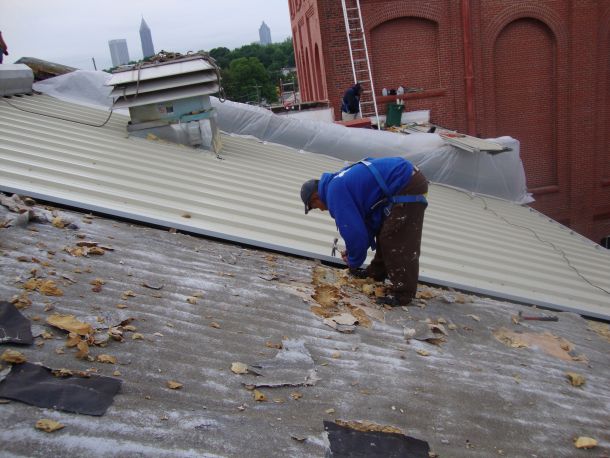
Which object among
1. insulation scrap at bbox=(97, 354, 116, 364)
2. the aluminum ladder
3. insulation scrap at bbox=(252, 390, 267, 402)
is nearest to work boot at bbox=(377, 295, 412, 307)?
insulation scrap at bbox=(252, 390, 267, 402)

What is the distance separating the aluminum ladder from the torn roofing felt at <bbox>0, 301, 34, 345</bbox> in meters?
13.9

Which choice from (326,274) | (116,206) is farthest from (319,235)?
(116,206)

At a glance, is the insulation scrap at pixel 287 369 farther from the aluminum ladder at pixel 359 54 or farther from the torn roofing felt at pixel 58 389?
the aluminum ladder at pixel 359 54

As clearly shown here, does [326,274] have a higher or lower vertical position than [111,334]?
lower

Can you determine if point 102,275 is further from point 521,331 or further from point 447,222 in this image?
point 447,222

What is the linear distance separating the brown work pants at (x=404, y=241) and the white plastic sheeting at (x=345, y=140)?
5752 mm

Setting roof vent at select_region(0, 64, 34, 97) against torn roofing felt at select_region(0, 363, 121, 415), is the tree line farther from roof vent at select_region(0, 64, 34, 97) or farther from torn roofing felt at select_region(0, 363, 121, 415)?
torn roofing felt at select_region(0, 363, 121, 415)

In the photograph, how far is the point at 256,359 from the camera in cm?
307

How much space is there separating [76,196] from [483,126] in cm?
1507

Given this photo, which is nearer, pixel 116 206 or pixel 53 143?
pixel 116 206

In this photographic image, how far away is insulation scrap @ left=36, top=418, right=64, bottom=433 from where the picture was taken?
2.11 metres

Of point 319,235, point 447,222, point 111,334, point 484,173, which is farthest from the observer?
point 484,173

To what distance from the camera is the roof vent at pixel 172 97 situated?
285 inches

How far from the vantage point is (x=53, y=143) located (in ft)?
20.3
